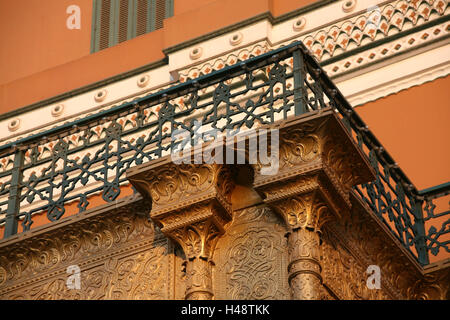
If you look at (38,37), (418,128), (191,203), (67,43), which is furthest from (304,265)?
(38,37)

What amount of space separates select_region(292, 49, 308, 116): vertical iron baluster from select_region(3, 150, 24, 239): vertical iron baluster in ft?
7.25

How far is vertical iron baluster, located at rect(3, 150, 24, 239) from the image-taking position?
838 cm

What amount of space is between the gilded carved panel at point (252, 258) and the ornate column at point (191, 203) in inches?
3.0

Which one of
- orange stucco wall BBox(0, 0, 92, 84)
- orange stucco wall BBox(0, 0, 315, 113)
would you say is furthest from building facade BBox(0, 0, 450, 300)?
orange stucco wall BBox(0, 0, 92, 84)

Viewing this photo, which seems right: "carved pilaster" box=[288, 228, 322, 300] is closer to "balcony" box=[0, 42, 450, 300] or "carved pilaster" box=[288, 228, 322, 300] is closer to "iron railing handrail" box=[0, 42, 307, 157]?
"balcony" box=[0, 42, 450, 300]

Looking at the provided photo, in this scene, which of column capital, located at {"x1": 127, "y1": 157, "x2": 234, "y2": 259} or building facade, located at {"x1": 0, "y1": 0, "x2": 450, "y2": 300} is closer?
building facade, located at {"x1": 0, "y1": 0, "x2": 450, "y2": 300}

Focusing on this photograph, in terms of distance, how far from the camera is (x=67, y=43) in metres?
12.8

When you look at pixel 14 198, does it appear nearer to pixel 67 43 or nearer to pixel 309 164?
pixel 309 164

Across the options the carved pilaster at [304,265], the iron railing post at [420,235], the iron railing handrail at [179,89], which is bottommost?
the carved pilaster at [304,265]

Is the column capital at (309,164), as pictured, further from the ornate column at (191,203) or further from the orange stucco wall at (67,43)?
the orange stucco wall at (67,43)

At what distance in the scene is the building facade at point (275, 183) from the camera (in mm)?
7328

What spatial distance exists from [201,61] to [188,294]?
437 centimetres

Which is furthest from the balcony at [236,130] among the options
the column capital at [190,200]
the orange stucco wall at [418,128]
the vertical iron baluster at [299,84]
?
the orange stucco wall at [418,128]

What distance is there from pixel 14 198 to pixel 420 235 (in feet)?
9.60
